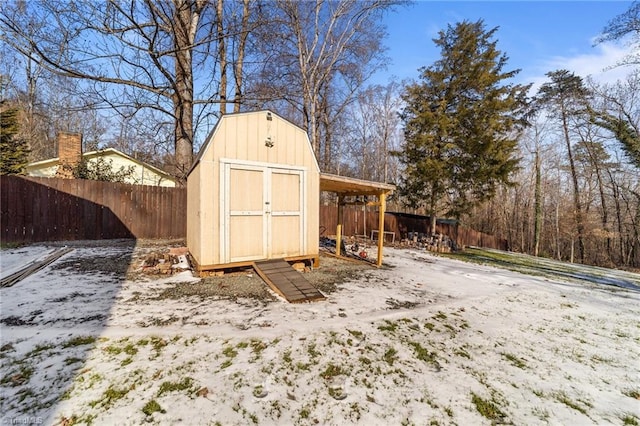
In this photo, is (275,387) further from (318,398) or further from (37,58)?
(37,58)

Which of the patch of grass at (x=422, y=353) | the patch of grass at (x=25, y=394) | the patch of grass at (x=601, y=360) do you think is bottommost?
the patch of grass at (x=601, y=360)

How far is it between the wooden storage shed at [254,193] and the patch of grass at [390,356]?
10.0 feet

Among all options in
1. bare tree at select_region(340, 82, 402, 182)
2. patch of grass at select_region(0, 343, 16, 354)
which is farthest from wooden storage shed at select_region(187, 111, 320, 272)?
bare tree at select_region(340, 82, 402, 182)

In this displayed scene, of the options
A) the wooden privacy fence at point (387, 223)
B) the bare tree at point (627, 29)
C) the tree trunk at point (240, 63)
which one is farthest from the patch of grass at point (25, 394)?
the bare tree at point (627, 29)

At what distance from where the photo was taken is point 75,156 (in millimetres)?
11234

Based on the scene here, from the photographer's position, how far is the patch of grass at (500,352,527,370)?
8.58 feet

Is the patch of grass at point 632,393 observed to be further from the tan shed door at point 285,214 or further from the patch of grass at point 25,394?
the patch of grass at point 25,394

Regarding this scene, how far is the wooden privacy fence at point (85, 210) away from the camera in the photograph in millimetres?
7555

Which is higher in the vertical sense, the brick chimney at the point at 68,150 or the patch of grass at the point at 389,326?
the brick chimney at the point at 68,150

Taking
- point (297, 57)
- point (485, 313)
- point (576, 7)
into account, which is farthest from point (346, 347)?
point (297, 57)

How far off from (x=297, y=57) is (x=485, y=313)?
525 inches

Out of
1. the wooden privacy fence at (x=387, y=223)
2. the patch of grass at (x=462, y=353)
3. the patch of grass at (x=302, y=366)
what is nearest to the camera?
the patch of grass at (x=302, y=366)

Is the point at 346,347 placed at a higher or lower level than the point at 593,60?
lower

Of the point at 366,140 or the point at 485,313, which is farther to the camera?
the point at 366,140
